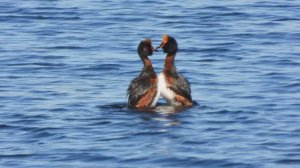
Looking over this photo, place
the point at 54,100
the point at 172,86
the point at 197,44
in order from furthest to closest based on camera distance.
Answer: the point at 197,44, the point at 54,100, the point at 172,86

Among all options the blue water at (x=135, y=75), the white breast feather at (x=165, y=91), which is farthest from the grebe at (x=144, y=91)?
the blue water at (x=135, y=75)

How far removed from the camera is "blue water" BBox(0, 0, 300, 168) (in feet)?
48.8

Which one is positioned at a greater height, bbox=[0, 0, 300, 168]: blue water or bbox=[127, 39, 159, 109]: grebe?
bbox=[127, 39, 159, 109]: grebe

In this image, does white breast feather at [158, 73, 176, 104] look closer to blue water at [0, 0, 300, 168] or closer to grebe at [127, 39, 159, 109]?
grebe at [127, 39, 159, 109]

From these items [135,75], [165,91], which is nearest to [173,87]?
[165,91]

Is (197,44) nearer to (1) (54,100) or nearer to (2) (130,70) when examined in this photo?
(2) (130,70)

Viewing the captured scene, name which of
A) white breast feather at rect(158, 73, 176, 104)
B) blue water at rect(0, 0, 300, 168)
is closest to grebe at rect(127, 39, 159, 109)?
white breast feather at rect(158, 73, 176, 104)

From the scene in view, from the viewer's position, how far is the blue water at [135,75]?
48.8 ft

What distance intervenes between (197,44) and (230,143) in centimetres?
999

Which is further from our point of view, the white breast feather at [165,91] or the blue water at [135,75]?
the white breast feather at [165,91]

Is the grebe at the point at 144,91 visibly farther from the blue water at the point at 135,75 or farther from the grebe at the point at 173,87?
the blue water at the point at 135,75

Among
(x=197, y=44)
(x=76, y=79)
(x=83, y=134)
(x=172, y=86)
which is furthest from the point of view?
(x=197, y=44)

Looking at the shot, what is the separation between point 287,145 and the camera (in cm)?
1504

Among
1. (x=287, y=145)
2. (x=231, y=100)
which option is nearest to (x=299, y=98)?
(x=231, y=100)
